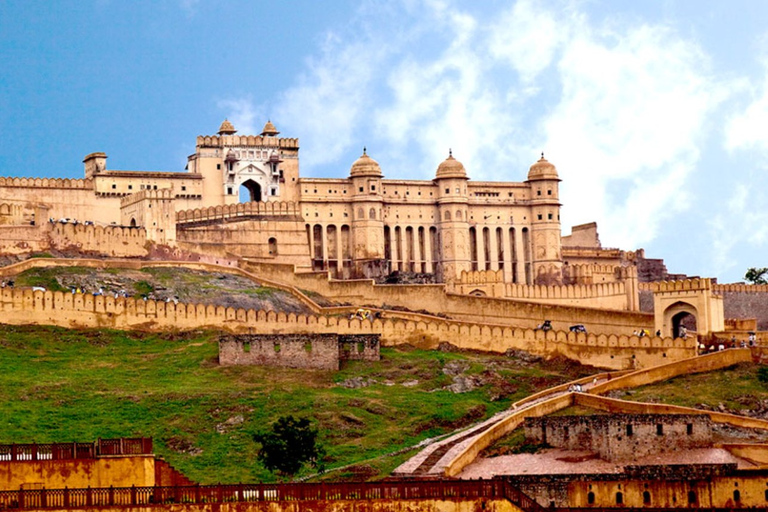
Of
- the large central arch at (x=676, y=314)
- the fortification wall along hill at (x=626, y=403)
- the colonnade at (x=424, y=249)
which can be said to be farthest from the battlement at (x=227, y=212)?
the fortification wall along hill at (x=626, y=403)

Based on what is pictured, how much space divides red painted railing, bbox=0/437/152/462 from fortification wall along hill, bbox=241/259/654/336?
4058 cm

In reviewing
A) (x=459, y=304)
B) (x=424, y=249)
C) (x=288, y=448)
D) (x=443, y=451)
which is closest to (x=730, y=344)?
(x=459, y=304)

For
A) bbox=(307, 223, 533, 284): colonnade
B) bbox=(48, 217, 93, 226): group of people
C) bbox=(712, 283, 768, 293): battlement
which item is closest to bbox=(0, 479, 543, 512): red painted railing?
bbox=(48, 217, 93, 226): group of people

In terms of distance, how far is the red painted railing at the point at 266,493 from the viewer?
40.5 m

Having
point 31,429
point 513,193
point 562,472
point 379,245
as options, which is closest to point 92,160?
point 379,245

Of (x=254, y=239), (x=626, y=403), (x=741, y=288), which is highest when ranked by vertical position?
(x=254, y=239)

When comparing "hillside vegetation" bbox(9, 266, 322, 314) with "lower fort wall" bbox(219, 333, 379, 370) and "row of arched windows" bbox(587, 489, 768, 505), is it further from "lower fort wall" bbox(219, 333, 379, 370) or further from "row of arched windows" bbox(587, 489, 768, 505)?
"row of arched windows" bbox(587, 489, 768, 505)

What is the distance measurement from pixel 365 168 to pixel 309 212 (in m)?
4.46

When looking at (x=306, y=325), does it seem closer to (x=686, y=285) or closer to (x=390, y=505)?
(x=686, y=285)

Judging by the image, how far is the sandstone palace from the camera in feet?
307

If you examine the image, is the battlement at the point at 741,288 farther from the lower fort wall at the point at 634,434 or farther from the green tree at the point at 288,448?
the green tree at the point at 288,448

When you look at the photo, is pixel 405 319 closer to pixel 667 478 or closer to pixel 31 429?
pixel 31 429

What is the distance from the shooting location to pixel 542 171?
106 m

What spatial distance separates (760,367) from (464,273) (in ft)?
81.5
